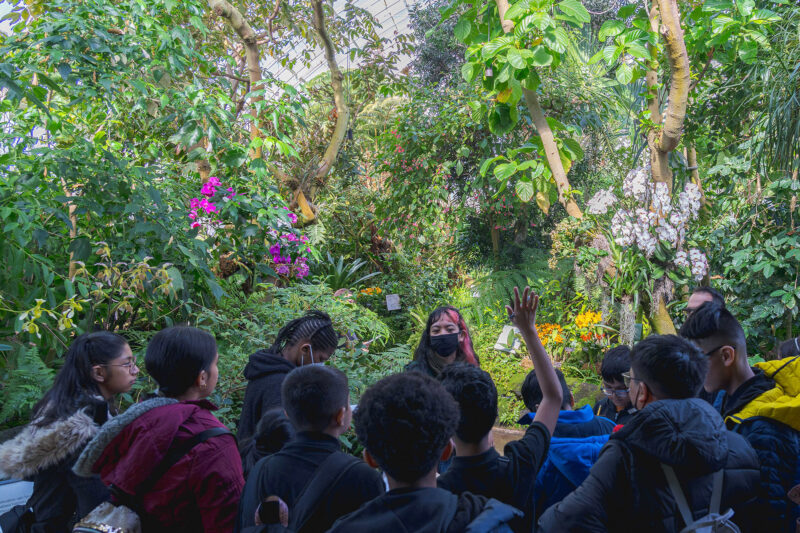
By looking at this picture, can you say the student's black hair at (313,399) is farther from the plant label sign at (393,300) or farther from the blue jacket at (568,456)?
the plant label sign at (393,300)

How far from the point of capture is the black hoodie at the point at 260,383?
7.95ft

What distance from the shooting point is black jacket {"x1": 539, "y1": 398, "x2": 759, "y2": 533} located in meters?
1.47

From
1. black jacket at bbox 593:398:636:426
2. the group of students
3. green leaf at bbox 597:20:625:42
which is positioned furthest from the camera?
green leaf at bbox 597:20:625:42

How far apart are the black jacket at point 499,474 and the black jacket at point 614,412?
0.87 meters

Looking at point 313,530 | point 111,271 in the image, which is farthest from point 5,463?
point 111,271

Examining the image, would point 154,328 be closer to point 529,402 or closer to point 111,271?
point 111,271

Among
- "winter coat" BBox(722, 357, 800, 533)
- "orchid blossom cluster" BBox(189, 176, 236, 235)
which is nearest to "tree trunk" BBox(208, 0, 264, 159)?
"orchid blossom cluster" BBox(189, 176, 236, 235)

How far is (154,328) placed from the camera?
4195 mm

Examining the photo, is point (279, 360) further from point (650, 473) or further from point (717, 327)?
point (717, 327)

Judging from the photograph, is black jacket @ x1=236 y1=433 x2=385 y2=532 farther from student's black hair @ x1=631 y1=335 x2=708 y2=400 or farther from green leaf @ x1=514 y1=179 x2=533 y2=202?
green leaf @ x1=514 y1=179 x2=533 y2=202

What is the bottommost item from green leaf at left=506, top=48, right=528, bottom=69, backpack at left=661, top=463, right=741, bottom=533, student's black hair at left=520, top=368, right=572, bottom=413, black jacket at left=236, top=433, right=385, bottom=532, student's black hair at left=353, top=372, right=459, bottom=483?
backpack at left=661, top=463, right=741, bottom=533

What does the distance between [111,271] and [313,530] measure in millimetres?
2435

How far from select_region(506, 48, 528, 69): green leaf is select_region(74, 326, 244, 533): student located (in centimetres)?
295

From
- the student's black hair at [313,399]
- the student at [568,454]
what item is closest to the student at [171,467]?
the student's black hair at [313,399]
